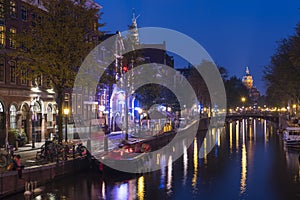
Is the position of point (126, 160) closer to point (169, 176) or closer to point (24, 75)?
point (169, 176)

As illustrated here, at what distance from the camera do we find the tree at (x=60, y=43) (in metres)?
39.6

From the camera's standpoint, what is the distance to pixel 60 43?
128ft

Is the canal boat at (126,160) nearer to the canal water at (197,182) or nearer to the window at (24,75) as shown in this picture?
the canal water at (197,182)

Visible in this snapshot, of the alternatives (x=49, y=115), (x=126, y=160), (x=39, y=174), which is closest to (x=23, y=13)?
(x=49, y=115)

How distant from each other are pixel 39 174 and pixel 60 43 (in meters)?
12.9

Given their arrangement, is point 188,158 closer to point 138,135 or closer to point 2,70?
point 138,135

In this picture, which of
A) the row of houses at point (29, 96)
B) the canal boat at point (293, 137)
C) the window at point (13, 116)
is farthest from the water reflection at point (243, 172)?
the window at point (13, 116)

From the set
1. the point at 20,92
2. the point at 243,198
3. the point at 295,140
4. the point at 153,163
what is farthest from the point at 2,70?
the point at 295,140

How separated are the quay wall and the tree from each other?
394 centimetres

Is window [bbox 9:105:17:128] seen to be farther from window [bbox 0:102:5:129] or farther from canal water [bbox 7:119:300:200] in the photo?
canal water [bbox 7:119:300:200]

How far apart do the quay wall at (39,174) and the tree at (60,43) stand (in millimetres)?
3942

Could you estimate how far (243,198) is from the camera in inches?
1190

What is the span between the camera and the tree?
39.6 meters

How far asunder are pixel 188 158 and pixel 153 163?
6.70m
